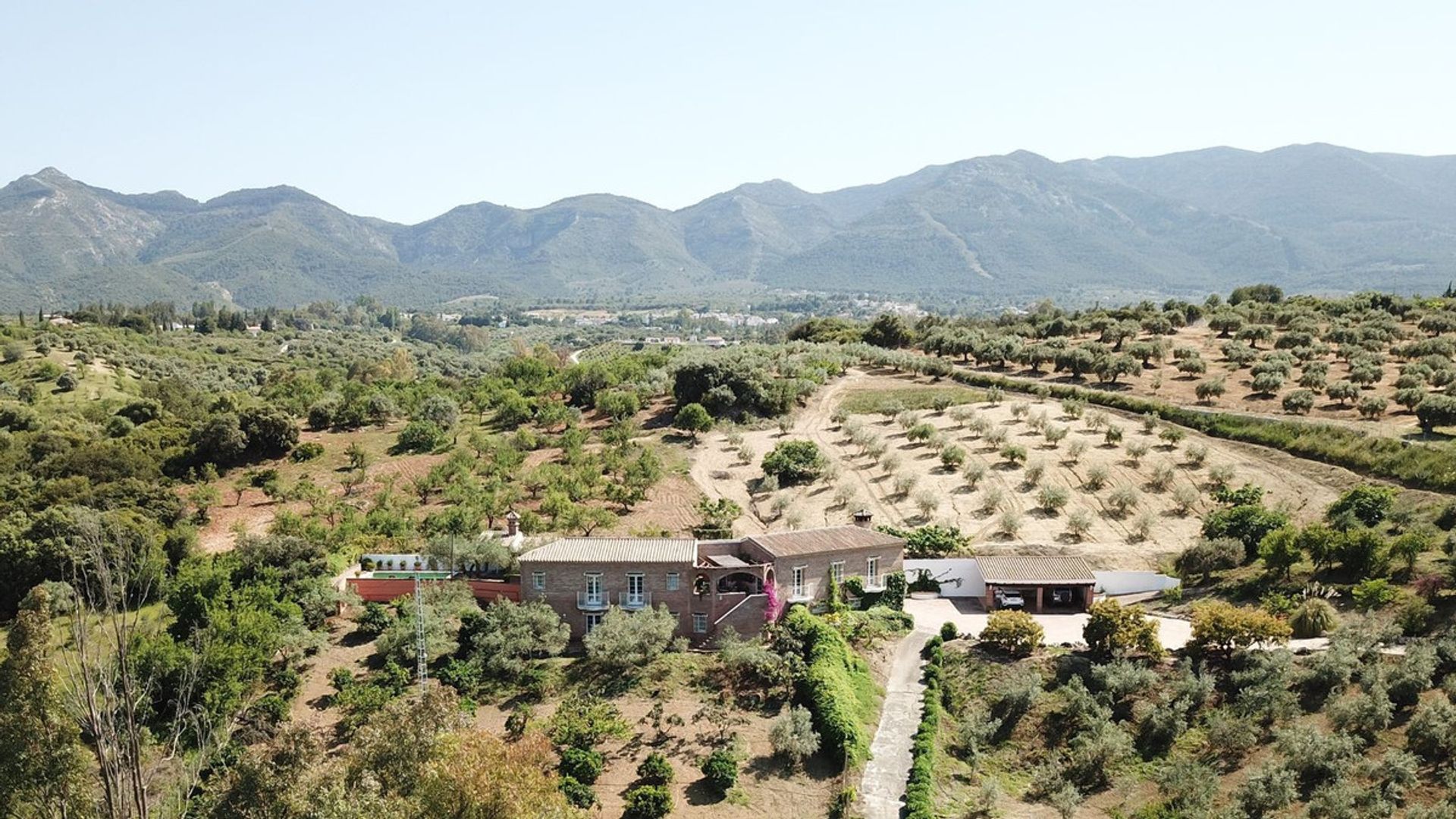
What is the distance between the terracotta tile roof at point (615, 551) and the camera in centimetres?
3572

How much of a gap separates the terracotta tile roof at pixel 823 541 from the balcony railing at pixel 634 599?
492 centimetres

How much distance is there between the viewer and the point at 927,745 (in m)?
27.4

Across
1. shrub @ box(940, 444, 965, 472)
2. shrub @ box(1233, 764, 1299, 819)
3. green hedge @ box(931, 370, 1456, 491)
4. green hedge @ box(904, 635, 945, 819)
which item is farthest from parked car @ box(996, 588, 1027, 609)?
green hedge @ box(931, 370, 1456, 491)

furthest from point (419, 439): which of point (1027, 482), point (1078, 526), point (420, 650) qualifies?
point (1078, 526)

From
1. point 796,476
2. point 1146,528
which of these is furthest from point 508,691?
point 1146,528

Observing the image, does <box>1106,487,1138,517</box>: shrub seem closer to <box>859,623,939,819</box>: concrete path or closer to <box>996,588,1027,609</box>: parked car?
<box>996,588,1027,609</box>: parked car

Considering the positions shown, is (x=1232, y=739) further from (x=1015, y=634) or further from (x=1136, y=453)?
(x=1136, y=453)

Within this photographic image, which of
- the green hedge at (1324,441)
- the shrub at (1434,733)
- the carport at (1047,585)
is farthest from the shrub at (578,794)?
the green hedge at (1324,441)

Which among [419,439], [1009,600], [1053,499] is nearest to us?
[1009,600]

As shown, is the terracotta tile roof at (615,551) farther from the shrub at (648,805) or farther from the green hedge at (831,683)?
the shrub at (648,805)

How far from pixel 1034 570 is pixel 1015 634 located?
6928 mm

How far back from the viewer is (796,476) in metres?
52.6

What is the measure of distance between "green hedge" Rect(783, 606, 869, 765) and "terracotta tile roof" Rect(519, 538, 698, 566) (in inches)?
190

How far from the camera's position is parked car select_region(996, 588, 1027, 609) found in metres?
38.1
